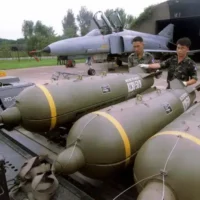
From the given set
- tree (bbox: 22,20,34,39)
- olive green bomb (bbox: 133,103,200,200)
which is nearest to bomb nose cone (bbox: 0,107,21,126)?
olive green bomb (bbox: 133,103,200,200)

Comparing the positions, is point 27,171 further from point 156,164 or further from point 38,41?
point 38,41

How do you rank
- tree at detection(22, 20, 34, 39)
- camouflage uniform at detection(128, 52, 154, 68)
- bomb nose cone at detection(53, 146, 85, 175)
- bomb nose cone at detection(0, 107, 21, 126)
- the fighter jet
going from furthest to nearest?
tree at detection(22, 20, 34, 39), the fighter jet, camouflage uniform at detection(128, 52, 154, 68), bomb nose cone at detection(0, 107, 21, 126), bomb nose cone at detection(53, 146, 85, 175)

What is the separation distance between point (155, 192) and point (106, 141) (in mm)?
607

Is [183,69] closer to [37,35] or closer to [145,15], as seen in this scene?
[145,15]

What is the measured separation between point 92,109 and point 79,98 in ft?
0.81

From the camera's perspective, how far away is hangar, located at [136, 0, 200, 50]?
49.4ft

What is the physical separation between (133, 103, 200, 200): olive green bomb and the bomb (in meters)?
0.30

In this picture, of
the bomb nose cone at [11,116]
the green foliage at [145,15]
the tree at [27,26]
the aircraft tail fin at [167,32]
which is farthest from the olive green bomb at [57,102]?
the tree at [27,26]

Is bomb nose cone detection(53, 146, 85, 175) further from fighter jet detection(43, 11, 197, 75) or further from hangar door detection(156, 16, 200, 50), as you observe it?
hangar door detection(156, 16, 200, 50)

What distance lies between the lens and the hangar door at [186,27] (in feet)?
54.7

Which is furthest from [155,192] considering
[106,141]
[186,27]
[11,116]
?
[186,27]

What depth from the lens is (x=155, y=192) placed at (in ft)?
4.33

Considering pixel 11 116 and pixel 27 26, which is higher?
pixel 27 26

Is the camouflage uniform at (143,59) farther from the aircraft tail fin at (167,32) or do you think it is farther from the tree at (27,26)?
the tree at (27,26)
